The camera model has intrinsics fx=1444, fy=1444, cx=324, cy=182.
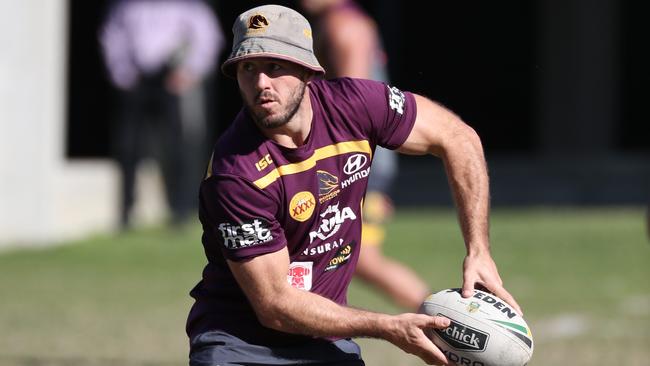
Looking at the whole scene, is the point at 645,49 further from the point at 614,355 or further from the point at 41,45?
the point at 614,355

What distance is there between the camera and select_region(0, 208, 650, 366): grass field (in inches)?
345

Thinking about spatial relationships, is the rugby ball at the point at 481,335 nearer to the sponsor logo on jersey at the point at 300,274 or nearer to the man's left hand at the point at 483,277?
the man's left hand at the point at 483,277

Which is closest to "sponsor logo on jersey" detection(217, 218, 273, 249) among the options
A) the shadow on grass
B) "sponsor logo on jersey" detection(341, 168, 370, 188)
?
"sponsor logo on jersey" detection(341, 168, 370, 188)

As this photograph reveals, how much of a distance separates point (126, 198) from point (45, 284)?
12.1ft

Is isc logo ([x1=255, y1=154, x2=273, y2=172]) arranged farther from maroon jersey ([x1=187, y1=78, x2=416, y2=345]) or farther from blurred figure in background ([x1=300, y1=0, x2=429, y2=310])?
blurred figure in background ([x1=300, y1=0, x2=429, y2=310])

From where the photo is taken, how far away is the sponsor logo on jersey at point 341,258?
5.55 metres

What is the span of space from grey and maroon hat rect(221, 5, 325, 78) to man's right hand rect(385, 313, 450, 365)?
3.11ft

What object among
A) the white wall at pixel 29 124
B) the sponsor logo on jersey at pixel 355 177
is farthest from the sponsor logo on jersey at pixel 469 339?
the white wall at pixel 29 124

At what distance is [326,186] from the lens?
536cm

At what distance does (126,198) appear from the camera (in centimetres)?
1537

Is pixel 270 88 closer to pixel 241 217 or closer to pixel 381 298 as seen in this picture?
pixel 241 217

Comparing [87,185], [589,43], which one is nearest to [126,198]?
[87,185]

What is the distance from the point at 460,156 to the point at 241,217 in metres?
1.05

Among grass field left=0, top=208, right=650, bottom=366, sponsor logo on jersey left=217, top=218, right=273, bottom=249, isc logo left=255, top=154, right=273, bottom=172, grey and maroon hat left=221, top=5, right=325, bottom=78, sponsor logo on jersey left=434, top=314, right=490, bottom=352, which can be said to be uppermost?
grey and maroon hat left=221, top=5, right=325, bottom=78
